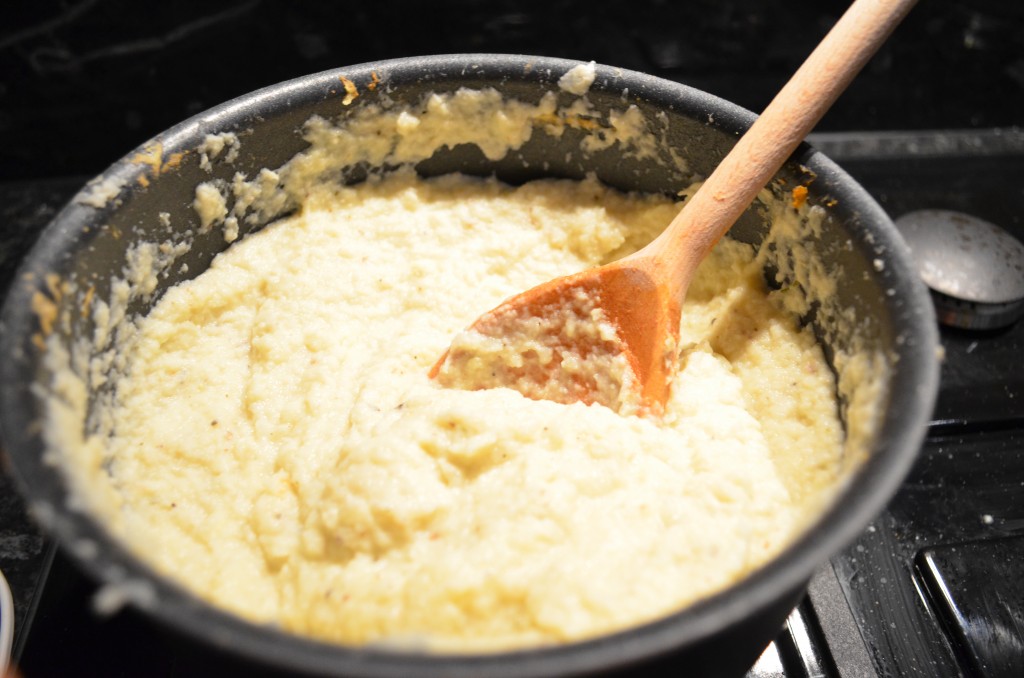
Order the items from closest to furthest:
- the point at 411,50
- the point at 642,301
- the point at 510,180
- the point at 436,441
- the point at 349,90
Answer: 1. the point at 436,441
2. the point at 642,301
3. the point at 349,90
4. the point at 510,180
5. the point at 411,50

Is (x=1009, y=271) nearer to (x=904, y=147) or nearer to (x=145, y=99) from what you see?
(x=904, y=147)

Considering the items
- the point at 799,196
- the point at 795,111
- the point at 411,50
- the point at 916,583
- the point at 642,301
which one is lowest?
the point at 916,583

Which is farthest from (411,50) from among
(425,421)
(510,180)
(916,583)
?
(916,583)

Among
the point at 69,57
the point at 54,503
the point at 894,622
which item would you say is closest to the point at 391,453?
the point at 54,503

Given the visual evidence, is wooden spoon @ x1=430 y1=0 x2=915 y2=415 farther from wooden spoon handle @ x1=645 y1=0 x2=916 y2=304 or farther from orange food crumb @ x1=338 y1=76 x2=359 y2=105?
orange food crumb @ x1=338 y1=76 x2=359 y2=105

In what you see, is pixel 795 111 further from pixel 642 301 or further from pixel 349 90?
pixel 349 90

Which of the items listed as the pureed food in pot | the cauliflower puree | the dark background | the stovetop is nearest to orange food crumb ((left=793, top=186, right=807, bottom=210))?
the pureed food in pot
